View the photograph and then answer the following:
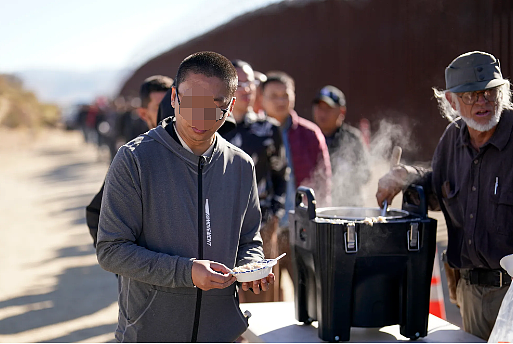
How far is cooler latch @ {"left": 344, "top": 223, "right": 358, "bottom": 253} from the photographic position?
2.82 m

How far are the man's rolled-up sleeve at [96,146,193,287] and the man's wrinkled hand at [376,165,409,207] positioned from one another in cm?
148

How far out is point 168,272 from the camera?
7.22 feet

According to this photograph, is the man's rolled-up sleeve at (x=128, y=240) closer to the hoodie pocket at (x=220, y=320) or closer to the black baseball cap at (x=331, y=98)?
the hoodie pocket at (x=220, y=320)

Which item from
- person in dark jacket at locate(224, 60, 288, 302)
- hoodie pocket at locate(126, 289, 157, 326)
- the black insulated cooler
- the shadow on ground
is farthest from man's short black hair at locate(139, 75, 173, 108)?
the shadow on ground

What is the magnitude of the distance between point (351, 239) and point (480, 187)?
73 centimetres

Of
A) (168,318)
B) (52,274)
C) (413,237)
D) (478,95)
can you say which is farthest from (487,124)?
(52,274)

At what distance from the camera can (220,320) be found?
2.43 metres

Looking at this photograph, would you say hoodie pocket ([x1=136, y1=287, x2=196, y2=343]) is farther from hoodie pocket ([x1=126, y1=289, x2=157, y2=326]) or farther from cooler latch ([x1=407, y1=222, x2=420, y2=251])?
cooler latch ([x1=407, y1=222, x2=420, y2=251])

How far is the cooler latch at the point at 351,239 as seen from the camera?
2.82m

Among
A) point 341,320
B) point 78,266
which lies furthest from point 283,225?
point 78,266

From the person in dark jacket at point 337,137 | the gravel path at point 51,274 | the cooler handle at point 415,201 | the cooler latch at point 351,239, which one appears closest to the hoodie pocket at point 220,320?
the cooler latch at point 351,239

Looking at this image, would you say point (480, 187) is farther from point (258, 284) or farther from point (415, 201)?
point (258, 284)

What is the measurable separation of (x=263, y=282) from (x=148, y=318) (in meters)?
0.45

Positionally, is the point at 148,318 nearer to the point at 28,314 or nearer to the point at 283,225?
the point at 283,225
